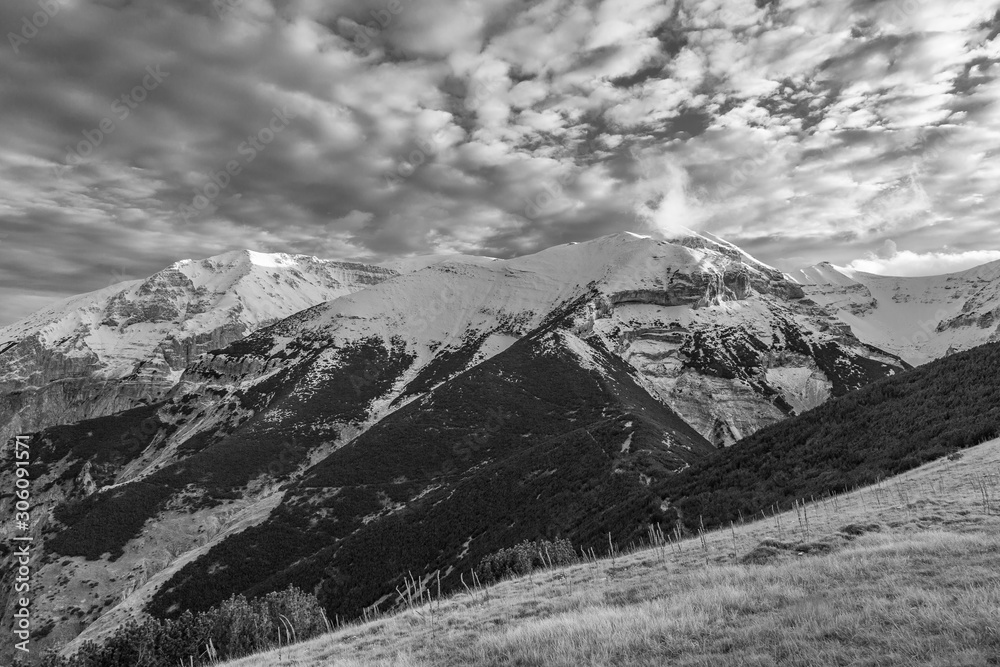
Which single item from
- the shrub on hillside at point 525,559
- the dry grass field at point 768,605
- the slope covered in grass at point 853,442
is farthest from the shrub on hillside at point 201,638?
the slope covered in grass at point 853,442

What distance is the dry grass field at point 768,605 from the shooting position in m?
9.29

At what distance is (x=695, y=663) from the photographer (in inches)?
368

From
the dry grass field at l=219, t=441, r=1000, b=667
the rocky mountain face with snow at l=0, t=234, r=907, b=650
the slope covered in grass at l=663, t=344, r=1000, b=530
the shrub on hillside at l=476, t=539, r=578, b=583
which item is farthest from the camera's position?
the rocky mountain face with snow at l=0, t=234, r=907, b=650

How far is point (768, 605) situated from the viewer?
12000mm

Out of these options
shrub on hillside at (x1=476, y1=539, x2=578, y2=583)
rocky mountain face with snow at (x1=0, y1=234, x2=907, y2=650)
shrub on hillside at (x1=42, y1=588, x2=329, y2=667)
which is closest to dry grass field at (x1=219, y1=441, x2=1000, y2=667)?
shrub on hillside at (x1=476, y1=539, x2=578, y2=583)

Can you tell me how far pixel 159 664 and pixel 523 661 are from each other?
1064 inches

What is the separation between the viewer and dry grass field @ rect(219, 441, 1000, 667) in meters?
9.29

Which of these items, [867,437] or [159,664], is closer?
[159,664]

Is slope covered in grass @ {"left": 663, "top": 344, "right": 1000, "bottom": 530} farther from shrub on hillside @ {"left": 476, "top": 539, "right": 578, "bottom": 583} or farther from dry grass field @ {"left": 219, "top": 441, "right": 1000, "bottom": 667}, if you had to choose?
dry grass field @ {"left": 219, "top": 441, "right": 1000, "bottom": 667}

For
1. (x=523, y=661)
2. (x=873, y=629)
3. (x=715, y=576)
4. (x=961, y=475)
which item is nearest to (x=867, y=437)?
(x=961, y=475)

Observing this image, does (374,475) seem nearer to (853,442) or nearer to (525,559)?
(525,559)

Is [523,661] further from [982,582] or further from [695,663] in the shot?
[982,582]

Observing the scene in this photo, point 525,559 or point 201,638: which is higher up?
point 201,638

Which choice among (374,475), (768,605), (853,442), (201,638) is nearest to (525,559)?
(201,638)
